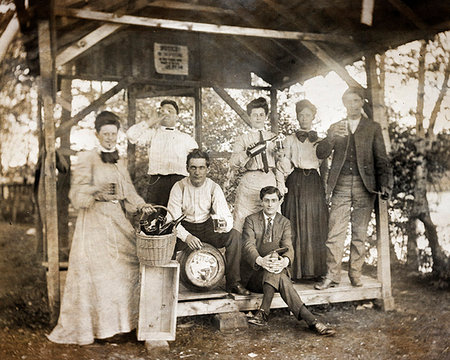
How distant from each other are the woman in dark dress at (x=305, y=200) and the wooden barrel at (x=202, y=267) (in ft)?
3.42

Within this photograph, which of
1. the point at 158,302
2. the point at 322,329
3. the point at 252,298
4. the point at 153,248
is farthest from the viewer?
the point at 252,298

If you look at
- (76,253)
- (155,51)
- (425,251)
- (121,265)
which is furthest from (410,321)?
(155,51)

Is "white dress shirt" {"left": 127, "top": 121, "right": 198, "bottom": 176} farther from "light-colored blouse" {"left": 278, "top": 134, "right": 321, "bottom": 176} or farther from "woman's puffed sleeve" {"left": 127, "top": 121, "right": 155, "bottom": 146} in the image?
"light-colored blouse" {"left": 278, "top": 134, "right": 321, "bottom": 176}

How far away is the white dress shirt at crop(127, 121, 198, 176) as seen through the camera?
191 inches

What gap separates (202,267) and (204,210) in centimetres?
62

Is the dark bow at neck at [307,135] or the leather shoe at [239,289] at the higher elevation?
the dark bow at neck at [307,135]

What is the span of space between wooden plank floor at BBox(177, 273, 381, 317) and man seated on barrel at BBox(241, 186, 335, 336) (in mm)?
198

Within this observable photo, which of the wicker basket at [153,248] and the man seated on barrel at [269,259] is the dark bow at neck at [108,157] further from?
the man seated on barrel at [269,259]

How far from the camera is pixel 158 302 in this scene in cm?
409

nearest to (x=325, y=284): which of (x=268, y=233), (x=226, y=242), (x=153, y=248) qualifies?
(x=268, y=233)

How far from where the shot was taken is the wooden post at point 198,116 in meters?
5.03

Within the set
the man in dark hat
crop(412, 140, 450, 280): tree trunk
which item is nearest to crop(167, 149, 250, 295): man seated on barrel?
the man in dark hat

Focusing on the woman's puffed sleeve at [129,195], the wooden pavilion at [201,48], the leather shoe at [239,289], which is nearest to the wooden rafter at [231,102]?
the wooden pavilion at [201,48]

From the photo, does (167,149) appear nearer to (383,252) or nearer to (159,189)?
(159,189)
